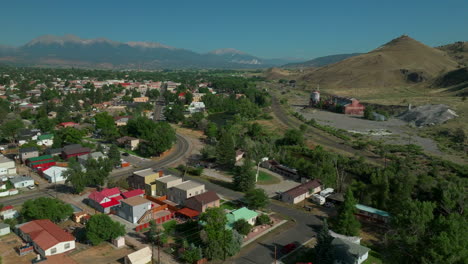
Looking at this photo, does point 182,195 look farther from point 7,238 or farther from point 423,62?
point 423,62

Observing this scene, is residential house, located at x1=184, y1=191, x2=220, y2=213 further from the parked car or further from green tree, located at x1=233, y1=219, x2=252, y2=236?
the parked car

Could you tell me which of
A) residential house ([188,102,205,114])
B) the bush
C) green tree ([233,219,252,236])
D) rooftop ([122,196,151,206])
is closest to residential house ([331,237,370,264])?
green tree ([233,219,252,236])

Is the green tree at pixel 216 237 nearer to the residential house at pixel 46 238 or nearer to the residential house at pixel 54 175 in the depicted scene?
the residential house at pixel 46 238

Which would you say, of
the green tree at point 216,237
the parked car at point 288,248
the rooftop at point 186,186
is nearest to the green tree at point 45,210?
the rooftop at point 186,186

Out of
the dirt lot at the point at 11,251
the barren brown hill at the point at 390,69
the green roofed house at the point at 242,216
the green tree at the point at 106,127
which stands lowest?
the dirt lot at the point at 11,251

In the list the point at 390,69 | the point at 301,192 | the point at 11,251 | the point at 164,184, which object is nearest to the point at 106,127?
the point at 164,184
